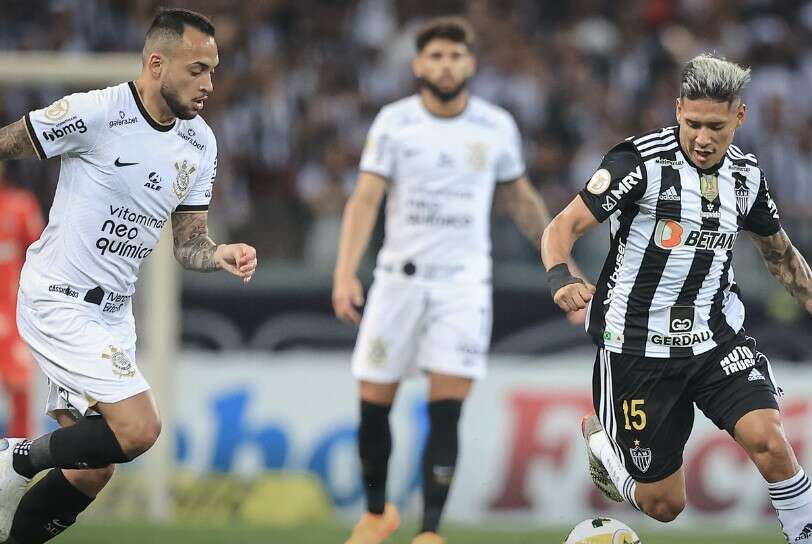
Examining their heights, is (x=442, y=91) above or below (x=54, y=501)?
above

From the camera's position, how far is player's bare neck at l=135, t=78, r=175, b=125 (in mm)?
6660

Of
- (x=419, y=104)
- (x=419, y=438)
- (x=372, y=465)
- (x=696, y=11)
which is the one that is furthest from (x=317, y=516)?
(x=696, y=11)

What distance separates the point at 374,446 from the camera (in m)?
8.64

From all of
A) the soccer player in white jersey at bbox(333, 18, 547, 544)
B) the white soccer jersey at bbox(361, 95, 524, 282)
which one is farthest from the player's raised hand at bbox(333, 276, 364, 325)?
the white soccer jersey at bbox(361, 95, 524, 282)

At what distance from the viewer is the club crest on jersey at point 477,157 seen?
29.3 ft

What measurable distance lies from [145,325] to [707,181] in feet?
21.8

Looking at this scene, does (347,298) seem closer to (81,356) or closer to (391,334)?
(391,334)

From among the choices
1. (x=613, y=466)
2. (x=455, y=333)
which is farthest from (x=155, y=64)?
(x=613, y=466)

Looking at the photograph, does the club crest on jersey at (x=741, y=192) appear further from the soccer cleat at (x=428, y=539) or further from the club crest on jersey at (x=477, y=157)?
the soccer cleat at (x=428, y=539)

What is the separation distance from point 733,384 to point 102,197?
2.99 metres

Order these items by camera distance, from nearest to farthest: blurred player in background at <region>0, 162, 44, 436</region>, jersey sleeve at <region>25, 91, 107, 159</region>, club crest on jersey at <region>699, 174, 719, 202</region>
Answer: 1. jersey sleeve at <region>25, 91, 107, 159</region>
2. club crest on jersey at <region>699, 174, 719, 202</region>
3. blurred player in background at <region>0, 162, 44, 436</region>

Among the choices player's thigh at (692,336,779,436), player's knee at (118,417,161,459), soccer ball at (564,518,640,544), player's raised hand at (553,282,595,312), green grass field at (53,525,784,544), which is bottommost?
green grass field at (53,525,784,544)

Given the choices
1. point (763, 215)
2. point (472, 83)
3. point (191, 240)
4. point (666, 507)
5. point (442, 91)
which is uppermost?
point (472, 83)

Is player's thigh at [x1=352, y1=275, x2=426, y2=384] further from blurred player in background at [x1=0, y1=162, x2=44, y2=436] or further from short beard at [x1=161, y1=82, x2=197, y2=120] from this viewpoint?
blurred player in background at [x1=0, y1=162, x2=44, y2=436]
